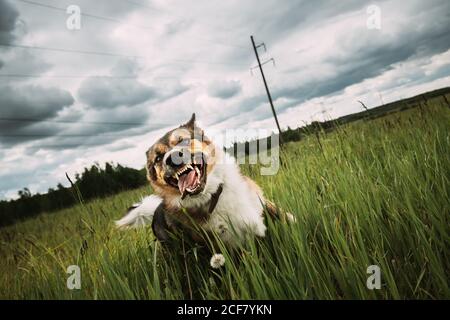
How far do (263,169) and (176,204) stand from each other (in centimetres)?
286

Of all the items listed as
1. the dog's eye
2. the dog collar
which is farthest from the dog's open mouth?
the dog's eye

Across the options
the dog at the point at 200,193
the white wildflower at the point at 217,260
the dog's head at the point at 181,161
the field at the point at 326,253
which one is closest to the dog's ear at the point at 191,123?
the dog's head at the point at 181,161

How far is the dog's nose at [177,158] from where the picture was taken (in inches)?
113

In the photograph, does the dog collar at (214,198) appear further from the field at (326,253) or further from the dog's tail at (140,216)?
the dog's tail at (140,216)

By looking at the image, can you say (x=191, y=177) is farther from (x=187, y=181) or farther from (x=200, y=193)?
(x=200, y=193)

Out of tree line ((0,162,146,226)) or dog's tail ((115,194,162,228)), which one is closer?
dog's tail ((115,194,162,228))

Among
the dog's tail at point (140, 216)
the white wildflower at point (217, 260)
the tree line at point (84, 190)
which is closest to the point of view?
the white wildflower at point (217, 260)

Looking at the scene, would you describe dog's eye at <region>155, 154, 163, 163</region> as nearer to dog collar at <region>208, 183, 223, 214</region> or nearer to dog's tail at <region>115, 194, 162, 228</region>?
dog's tail at <region>115, 194, 162, 228</region>

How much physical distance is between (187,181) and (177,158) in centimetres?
26

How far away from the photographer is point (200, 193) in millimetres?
2924

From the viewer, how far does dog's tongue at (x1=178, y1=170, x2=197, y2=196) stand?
2.72m

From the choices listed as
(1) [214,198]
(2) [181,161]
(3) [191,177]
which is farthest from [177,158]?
(1) [214,198]
